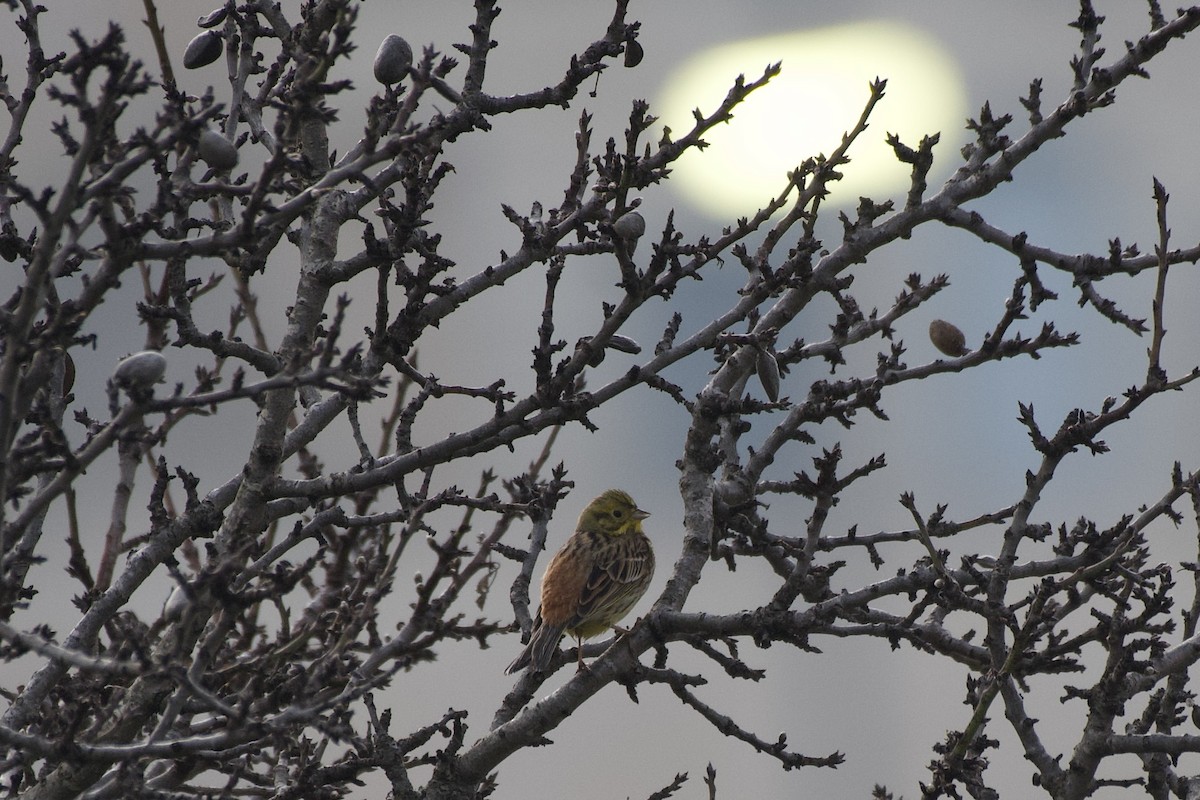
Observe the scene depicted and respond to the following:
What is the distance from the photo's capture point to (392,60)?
5609mm

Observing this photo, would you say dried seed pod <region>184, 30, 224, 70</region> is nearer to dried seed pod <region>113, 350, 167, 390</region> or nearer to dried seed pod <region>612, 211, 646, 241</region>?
dried seed pod <region>612, 211, 646, 241</region>

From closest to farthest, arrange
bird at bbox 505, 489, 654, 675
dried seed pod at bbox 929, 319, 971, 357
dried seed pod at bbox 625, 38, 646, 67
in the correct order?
dried seed pod at bbox 625, 38, 646, 67
dried seed pod at bbox 929, 319, 971, 357
bird at bbox 505, 489, 654, 675

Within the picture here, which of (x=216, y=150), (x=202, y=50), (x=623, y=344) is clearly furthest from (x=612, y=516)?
(x=216, y=150)

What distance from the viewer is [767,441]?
7332 millimetres

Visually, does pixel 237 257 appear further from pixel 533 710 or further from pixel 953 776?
pixel 953 776

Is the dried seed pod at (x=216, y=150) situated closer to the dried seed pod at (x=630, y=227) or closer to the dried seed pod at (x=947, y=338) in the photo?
the dried seed pod at (x=630, y=227)

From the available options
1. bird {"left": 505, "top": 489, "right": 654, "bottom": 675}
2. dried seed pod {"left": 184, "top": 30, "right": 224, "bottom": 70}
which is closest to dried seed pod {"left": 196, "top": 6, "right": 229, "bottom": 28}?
dried seed pod {"left": 184, "top": 30, "right": 224, "bottom": 70}

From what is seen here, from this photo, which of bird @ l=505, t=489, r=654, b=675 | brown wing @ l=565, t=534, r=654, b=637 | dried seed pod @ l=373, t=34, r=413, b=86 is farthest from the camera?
brown wing @ l=565, t=534, r=654, b=637

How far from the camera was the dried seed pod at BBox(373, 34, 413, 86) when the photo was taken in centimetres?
561

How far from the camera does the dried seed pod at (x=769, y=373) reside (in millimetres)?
6309

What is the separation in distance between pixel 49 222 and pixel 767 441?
491 cm

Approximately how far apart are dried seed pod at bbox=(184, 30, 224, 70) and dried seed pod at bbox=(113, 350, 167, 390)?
269cm

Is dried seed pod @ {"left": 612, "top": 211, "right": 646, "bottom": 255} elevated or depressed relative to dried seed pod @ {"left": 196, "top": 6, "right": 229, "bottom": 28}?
depressed

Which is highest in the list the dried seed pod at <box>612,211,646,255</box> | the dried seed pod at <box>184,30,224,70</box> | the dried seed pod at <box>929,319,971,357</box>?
the dried seed pod at <box>184,30,224,70</box>
